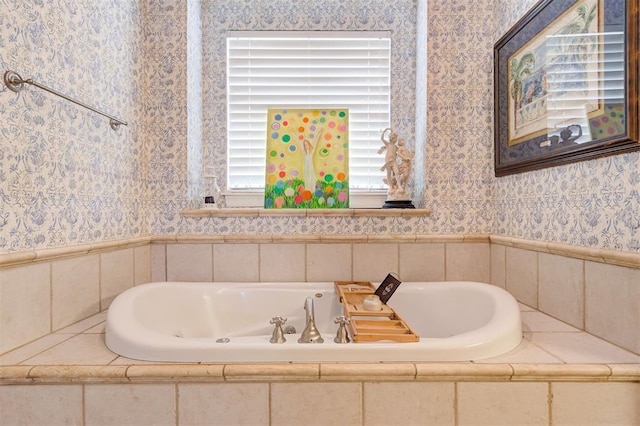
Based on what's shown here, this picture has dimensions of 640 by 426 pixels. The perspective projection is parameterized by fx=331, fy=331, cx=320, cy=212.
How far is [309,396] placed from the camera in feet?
2.80

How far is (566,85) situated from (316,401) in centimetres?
136

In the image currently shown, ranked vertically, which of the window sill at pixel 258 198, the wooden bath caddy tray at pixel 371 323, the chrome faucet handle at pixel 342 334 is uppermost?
the window sill at pixel 258 198

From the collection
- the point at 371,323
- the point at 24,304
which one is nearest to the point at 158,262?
Result: the point at 24,304

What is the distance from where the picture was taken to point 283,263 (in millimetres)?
1700

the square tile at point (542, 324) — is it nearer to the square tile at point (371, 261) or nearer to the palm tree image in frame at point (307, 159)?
the square tile at point (371, 261)

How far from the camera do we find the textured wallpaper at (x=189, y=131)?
1.03 m

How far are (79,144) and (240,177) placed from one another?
0.85 metres

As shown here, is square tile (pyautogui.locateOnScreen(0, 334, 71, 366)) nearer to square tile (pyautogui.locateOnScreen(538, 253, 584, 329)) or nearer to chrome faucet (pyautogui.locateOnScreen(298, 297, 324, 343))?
chrome faucet (pyautogui.locateOnScreen(298, 297, 324, 343))

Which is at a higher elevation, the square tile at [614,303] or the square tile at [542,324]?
the square tile at [614,303]

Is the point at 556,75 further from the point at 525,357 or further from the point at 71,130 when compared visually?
the point at 71,130

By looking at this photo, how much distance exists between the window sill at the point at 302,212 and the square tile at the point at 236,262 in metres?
0.17

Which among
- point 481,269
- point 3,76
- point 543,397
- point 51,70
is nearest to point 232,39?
point 51,70

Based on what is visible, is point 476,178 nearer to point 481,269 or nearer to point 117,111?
point 481,269

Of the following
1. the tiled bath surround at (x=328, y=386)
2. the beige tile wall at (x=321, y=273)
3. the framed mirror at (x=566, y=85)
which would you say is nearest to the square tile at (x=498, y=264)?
the beige tile wall at (x=321, y=273)
